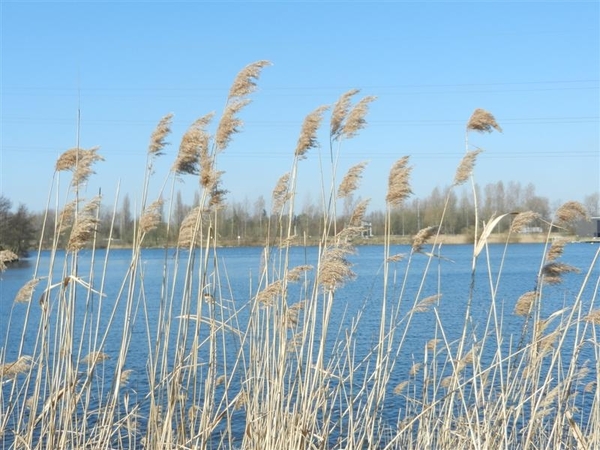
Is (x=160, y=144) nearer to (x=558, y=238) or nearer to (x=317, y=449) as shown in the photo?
(x=317, y=449)

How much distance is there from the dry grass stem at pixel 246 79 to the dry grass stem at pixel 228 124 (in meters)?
0.06

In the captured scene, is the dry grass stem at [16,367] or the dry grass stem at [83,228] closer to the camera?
the dry grass stem at [83,228]

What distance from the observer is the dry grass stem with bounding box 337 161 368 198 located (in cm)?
434

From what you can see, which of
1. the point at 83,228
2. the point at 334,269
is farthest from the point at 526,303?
the point at 83,228

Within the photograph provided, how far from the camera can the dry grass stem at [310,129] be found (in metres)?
4.32

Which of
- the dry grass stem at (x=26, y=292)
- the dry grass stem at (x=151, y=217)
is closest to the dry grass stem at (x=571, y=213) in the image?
the dry grass stem at (x=151, y=217)

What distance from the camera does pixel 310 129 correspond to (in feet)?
14.2

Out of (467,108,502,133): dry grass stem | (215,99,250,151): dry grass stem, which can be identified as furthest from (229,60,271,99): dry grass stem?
(467,108,502,133): dry grass stem

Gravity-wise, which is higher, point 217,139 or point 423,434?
point 217,139

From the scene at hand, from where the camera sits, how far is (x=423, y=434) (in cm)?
519

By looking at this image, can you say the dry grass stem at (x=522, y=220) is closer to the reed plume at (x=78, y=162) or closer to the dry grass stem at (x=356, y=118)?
the dry grass stem at (x=356, y=118)

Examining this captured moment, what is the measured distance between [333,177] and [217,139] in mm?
716

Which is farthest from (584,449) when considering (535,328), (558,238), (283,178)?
(283,178)

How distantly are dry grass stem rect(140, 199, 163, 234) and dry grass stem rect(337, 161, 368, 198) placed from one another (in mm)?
1070
